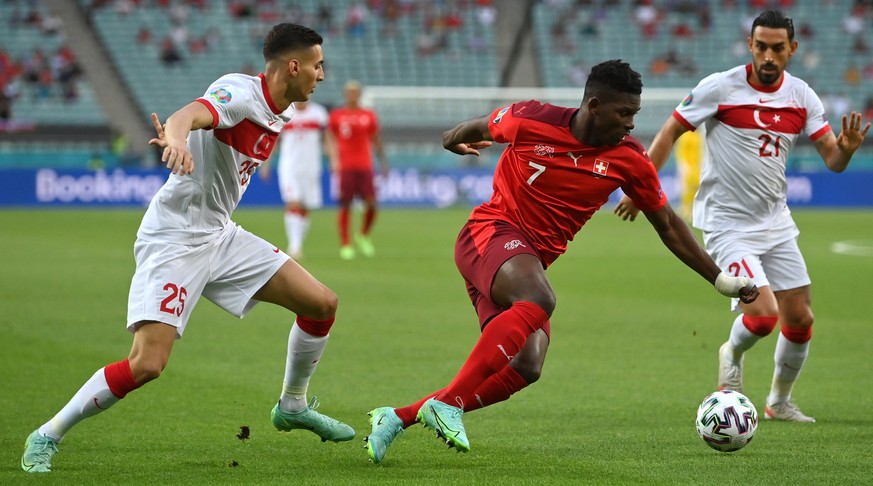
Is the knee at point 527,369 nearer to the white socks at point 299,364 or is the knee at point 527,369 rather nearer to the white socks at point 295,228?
the white socks at point 299,364

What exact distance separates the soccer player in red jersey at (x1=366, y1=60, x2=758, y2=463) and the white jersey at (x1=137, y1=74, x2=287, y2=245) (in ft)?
3.79

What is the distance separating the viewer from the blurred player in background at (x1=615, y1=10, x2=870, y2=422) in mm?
7422

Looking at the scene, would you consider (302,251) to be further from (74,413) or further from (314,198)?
(74,413)

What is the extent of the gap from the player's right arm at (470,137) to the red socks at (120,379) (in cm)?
205

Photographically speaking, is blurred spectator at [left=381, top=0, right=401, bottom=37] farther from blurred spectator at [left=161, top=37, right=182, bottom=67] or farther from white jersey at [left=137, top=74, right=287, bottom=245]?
white jersey at [left=137, top=74, right=287, bottom=245]

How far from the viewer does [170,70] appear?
37594 millimetres

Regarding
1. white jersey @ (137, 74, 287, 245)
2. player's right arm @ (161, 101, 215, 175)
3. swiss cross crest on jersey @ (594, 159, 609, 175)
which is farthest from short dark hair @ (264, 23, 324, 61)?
swiss cross crest on jersey @ (594, 159, 609, 175)

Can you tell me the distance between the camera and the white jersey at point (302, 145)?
746 inches

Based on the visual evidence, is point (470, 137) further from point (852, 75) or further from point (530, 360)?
point (852, 75)

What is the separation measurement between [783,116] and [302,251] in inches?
492

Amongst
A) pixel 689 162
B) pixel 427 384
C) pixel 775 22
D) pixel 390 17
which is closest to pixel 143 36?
pixel 390 17

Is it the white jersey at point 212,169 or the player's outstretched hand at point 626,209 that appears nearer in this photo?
the white jersey at point 212,169

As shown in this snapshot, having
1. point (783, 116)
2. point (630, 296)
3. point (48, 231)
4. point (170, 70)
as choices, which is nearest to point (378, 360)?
point (783, 116)

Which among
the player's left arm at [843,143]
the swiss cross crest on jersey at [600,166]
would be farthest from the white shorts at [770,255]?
the swiss cross crest on jersey at [600,166]
